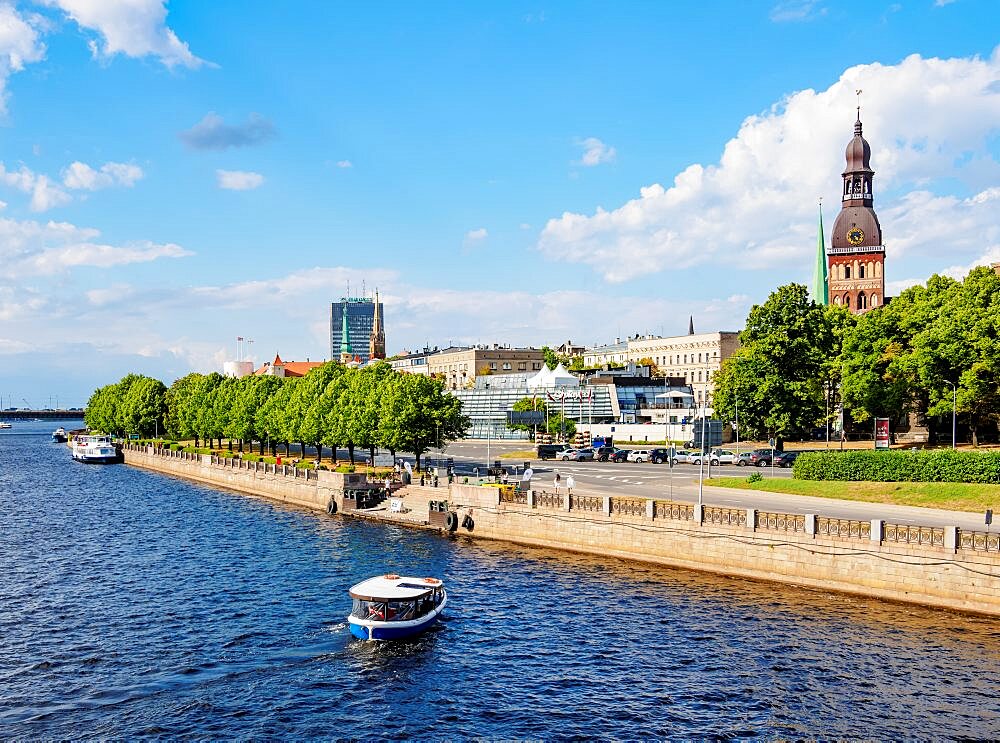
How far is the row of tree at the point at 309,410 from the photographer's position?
299 feet

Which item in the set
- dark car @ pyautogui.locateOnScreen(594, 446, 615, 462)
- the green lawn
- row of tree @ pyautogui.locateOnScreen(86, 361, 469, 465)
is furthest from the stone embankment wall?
dark car @ pyautogui.locateOnScreen(594, 446, 615, 462)

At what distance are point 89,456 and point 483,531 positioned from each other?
349ft

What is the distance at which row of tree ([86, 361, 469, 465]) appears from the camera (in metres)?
91.1

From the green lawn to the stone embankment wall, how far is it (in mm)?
14034

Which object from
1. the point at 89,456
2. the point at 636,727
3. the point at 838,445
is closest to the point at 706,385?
the point at 838,445

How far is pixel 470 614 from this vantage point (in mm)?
43875

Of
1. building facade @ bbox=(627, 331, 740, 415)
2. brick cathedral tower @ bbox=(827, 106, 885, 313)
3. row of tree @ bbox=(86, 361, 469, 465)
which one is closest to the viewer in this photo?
row of tree @ bbox=(86, 361, 469, 465)

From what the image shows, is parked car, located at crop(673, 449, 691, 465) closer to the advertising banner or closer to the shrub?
the advertising banner

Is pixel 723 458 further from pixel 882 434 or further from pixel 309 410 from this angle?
pixel 309 410

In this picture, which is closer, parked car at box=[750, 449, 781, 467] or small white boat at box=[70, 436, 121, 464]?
parked car at box=[750, 449, 781, 467]

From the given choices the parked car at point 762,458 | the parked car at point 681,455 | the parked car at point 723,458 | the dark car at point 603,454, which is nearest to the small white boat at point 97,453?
the dark car at point 603,454

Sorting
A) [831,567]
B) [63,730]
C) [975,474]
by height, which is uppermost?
[975,474]

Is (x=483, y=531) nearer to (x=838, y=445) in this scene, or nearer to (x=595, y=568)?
(x=595, y=568)

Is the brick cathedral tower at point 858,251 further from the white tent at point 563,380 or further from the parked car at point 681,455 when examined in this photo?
the parked car at point 681,455
